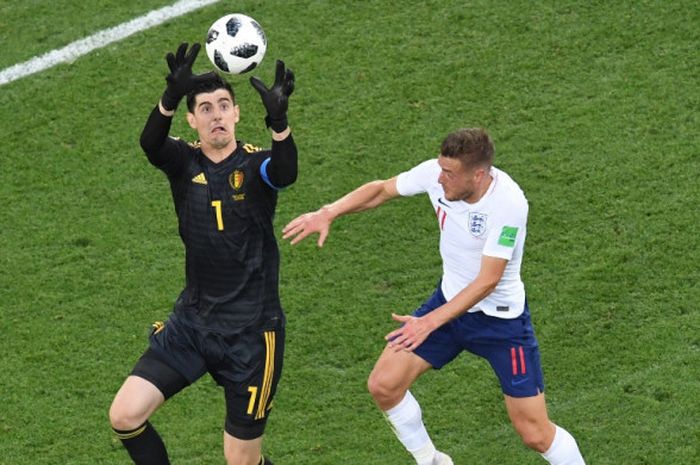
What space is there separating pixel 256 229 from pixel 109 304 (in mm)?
2549

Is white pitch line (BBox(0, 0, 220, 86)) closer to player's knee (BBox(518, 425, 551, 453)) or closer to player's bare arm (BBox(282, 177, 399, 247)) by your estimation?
player's bare arm (BBox(282, 177, 399, 247))

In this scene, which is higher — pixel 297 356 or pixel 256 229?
pixel 256 229

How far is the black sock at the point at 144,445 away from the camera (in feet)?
27.1

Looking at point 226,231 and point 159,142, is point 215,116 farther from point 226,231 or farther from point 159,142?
point 226,231

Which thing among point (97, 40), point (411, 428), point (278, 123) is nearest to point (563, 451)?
point (411, 428)

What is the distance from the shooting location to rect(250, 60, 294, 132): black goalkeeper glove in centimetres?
781

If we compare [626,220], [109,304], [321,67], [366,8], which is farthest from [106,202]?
[626,220]

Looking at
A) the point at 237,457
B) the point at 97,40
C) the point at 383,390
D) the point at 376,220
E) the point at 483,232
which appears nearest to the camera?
the point at 483,232

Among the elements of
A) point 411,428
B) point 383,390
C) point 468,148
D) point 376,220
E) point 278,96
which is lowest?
point 376,220

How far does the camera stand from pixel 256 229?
832 cm

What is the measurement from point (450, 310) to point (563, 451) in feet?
3.68

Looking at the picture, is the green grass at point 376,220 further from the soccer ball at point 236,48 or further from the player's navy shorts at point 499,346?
the soccer ball at point 236,48

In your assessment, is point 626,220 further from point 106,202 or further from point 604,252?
point 106,202

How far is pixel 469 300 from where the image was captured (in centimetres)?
800
